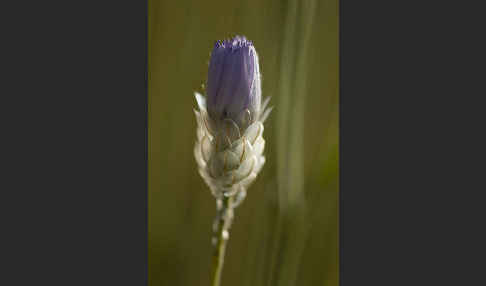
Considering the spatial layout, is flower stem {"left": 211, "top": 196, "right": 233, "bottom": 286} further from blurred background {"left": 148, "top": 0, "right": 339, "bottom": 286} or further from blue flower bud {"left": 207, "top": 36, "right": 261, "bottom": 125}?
blurred background {"left": 148, "top": 0, "right": 339, "bottom": 286}

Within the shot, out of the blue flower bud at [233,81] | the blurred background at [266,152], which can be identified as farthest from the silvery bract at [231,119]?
the blurred background at [266,152]

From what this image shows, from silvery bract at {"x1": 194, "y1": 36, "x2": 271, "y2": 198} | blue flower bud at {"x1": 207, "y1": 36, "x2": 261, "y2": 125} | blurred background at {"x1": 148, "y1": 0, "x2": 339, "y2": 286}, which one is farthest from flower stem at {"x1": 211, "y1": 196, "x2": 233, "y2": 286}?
Answer: blurred background at {"x1": 148, "y1": 0, "x2": 339, "y2": 286}

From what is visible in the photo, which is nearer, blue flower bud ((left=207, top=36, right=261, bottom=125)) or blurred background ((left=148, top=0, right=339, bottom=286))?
blue flower bud ((left=207, top=36, right=261, bottom=125))

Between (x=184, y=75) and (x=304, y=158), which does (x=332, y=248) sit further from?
(x=184, y=75)

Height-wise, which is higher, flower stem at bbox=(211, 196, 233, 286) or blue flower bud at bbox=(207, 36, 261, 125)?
blue flower bud at bbox=(207, 36, 261, 125)

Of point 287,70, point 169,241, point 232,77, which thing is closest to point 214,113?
point 232,77

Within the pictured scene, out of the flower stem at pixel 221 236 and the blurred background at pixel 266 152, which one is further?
the blurred background at pixel 266 152

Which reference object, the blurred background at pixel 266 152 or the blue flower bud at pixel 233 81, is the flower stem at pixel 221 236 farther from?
the blurred background at pixel 266 152

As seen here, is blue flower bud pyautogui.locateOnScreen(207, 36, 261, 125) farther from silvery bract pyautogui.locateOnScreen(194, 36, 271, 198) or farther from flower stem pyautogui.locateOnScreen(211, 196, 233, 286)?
flower stem pyautogui.locateOnScreen(211, 196, 233, 286)
